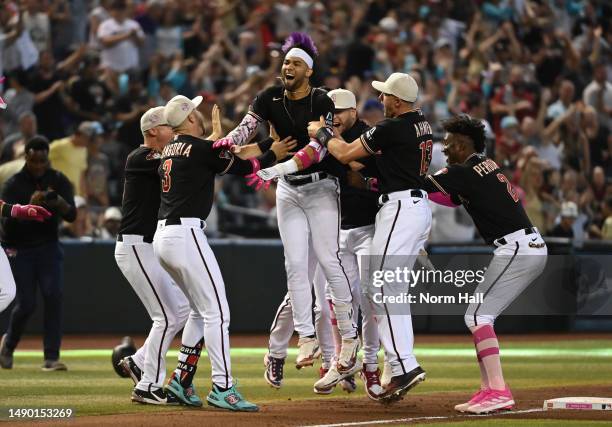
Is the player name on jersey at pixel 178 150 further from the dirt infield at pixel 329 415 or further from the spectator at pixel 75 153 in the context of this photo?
the spectator at pixel 75 153

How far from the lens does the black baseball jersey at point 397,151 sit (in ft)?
33.7

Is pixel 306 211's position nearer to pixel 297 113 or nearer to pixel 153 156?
pixel 297 113

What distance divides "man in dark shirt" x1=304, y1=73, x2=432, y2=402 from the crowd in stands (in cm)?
759

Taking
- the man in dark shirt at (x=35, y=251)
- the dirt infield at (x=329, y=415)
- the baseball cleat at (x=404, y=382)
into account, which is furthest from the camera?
the man in dark shirt at (x=35, y=251)

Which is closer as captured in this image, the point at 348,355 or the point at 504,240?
the point at 504,240

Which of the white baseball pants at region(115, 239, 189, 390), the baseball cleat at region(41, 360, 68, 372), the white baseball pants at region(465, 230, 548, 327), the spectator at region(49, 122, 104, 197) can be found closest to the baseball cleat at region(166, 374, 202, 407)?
the white baseball pants at region(115, 239, 189, 390)

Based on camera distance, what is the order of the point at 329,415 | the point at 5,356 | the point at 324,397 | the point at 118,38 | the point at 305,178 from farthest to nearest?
the point at 118,38
the point at 5,356
the point at 324,397
the point at 305,178
the point at 329,415

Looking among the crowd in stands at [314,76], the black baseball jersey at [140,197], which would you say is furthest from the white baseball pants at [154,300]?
the crowd in stands at [314,76]

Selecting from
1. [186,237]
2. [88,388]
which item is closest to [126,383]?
[88,388]

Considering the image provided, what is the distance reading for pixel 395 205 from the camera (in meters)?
10.3

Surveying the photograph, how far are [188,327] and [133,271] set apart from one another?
2.36 feet

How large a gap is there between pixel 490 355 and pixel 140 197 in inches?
129

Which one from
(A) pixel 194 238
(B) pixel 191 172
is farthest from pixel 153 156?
(A) pixel 194 238

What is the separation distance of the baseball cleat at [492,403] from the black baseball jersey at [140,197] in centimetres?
314
